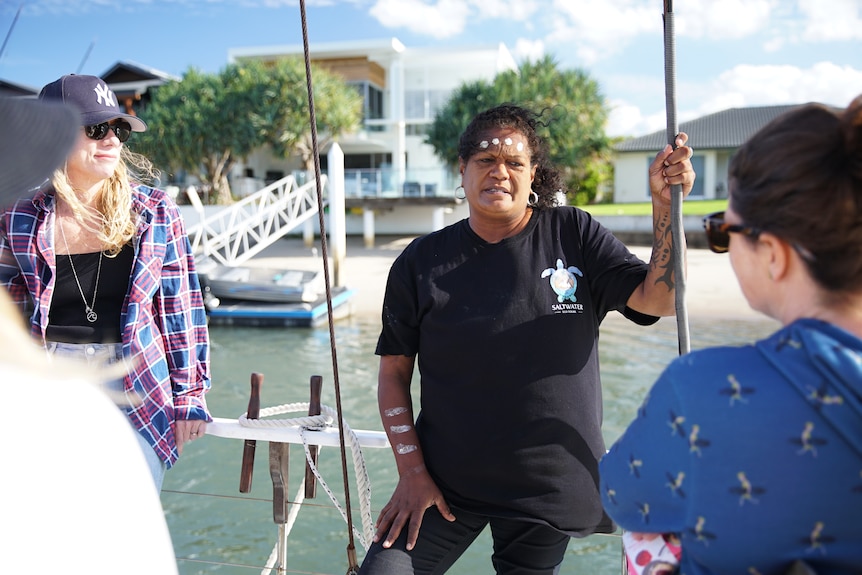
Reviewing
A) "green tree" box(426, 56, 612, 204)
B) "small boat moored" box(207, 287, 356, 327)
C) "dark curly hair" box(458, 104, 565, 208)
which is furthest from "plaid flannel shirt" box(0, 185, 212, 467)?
"green tree" box(426, 56, 612, 204)

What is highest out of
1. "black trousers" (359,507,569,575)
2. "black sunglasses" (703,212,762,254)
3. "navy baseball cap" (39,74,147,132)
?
"navy baseball cap" (39,74,147,132)

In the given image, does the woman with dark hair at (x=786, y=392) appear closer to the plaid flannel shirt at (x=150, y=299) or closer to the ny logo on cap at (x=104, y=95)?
the plaid flannel shirt at (x=150, y=299)

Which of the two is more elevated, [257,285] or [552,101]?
[552,101]

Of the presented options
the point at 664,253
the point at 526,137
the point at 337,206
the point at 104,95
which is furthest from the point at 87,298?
the point at 337,206

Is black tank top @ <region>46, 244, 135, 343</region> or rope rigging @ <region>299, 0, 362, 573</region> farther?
black tank top @ <region>46, 244, 135, 343</region>

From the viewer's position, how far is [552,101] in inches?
1046

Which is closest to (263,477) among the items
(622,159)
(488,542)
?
(488,542)

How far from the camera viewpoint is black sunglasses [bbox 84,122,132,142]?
221 cm

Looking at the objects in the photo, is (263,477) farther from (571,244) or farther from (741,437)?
(741,437)

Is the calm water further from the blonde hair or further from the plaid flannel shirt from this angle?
the blonde hair

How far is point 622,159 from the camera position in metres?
34.6

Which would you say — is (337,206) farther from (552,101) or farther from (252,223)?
(552,101)

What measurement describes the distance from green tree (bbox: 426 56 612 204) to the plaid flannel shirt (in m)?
23.5

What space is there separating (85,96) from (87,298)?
0.62 metres
